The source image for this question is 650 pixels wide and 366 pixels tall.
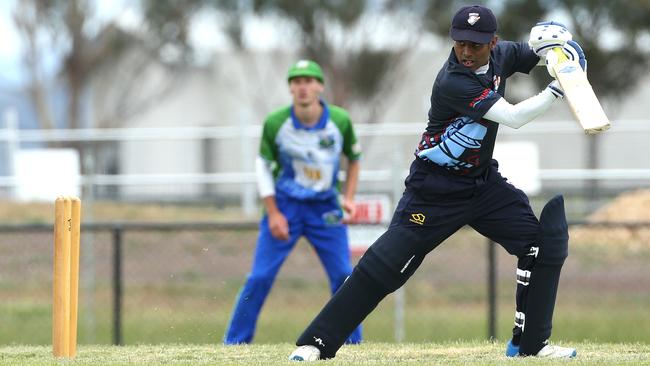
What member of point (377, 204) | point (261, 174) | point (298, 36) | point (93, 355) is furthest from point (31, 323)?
point (298, 36)

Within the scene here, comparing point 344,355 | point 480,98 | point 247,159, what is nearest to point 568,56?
point 480,98

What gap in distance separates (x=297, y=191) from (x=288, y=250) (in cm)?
42

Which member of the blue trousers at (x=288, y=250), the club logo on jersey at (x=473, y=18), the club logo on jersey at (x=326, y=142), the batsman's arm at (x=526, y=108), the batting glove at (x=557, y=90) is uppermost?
the club logo on jersey at (x=473, y=18)

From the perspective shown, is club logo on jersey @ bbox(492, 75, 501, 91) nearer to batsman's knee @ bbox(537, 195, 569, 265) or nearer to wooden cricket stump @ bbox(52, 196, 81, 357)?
batsman's knee @ bbox(537, 195, 569, 265)

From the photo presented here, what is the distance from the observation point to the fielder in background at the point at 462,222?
6.69 m

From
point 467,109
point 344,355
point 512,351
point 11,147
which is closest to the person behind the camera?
point 467,109

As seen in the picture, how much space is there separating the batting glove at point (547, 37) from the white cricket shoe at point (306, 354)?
6.22ft

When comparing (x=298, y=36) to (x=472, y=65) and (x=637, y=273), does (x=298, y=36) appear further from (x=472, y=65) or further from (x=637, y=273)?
(x=472, y=65)

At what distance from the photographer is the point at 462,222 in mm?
6895

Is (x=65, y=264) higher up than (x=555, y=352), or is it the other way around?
(x=65, y=264)

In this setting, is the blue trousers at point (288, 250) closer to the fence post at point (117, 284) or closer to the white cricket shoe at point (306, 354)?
the fence post at point (117, 284)

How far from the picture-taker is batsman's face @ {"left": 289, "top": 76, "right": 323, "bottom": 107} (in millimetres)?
9180

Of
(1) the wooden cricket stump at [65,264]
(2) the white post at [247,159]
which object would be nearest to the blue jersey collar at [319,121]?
(1) the wooden cricket stump at [65,264]

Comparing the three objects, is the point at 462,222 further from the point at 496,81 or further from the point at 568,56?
the point at 568,56
